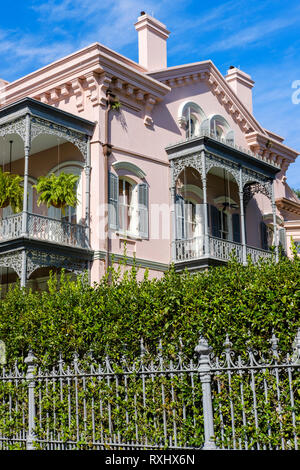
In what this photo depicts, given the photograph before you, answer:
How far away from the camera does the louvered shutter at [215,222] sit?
63.9 ft

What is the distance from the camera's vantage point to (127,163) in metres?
16.9

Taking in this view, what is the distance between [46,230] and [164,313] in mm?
8060

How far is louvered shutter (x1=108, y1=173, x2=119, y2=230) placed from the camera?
1608cm

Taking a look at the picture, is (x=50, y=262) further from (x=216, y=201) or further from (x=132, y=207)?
(x=216, y=201)

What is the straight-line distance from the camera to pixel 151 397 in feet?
23.9

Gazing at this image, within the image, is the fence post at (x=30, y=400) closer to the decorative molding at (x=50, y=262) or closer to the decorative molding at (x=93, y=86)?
the decorative molding at (x=50, y=262)

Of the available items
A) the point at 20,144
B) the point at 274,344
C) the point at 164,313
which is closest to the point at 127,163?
the point at 20,144

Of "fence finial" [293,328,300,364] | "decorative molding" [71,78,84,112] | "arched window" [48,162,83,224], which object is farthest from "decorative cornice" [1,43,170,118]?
"fence finial" [293,328,300,364]

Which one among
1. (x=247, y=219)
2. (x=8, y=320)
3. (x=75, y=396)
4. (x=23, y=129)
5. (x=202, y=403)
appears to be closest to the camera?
(x=202, y=403)

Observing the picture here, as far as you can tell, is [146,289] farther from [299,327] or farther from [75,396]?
[299,327]
